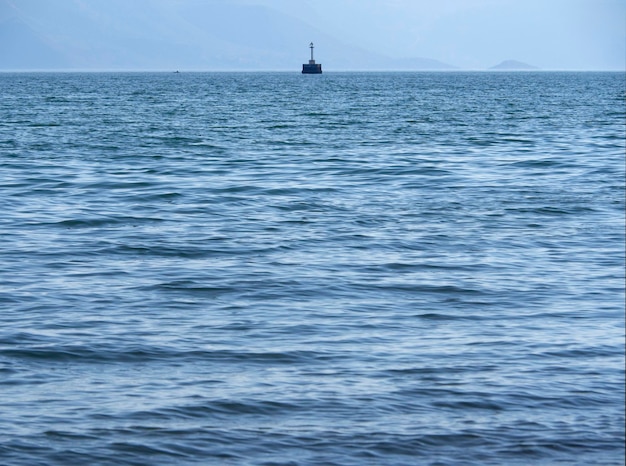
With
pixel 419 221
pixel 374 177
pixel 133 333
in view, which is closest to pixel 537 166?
pixel 374 177

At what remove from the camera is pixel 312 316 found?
14.1 m

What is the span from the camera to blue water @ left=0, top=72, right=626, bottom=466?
31.8 ft

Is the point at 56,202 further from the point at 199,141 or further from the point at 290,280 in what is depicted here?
the point at 199,141

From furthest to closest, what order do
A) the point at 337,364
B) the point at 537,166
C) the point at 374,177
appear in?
the point at 537,166 < the point at 374,177 < the point at 337,364

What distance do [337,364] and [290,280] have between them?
4.54 meters

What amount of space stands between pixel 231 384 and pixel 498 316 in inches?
165

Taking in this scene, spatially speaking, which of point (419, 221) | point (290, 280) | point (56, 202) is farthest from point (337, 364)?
point (56, 202)

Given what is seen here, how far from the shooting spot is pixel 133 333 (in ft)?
43.1

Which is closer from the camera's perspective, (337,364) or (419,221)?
(337,364)

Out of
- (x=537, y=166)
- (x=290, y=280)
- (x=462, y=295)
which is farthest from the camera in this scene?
(x=537, y=166)

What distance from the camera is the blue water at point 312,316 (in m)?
9.70

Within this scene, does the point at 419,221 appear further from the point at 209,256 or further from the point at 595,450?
the point at 595,450

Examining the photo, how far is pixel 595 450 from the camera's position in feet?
30.1

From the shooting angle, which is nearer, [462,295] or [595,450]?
[595,450]
